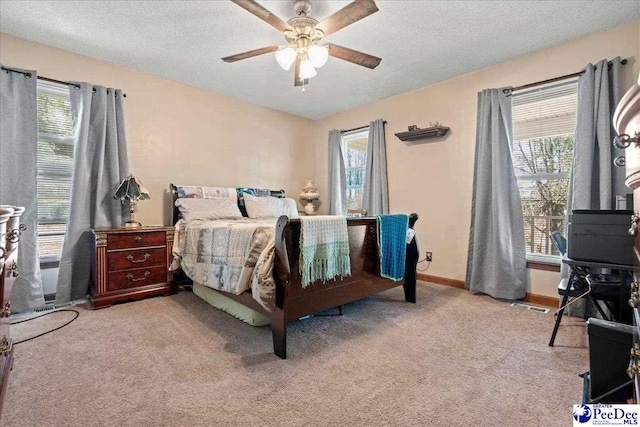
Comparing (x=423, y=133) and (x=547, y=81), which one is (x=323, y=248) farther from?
(x=547, y=81)

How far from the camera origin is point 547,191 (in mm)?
2994

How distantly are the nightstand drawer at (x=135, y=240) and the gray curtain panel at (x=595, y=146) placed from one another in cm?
389

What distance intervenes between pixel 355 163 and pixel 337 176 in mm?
353

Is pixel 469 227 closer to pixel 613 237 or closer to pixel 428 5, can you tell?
pixel 613 237

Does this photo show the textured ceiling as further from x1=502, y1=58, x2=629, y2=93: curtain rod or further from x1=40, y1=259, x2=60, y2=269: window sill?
x1=40, y1=259, x2=60, y2=269: window sill

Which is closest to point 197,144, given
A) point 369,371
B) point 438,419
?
point 369,371

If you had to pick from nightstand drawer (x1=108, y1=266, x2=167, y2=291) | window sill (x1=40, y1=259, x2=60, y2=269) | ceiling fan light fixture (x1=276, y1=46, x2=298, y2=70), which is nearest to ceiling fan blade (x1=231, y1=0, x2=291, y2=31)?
ceiling fan light fixture (x1=276, y1=46, x2=298, y2=70)

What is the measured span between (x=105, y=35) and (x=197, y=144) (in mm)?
1433

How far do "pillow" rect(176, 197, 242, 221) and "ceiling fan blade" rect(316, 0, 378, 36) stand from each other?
7.42 ft

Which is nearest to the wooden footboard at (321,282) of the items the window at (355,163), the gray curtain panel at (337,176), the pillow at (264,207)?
the pillow at (264,207)

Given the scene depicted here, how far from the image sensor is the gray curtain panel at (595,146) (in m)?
2.41

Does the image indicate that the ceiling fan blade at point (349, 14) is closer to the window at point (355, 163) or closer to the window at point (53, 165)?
the window at point (355, 163)

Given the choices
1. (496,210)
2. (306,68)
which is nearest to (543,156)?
(496,210)

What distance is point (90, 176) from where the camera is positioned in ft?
9.89
